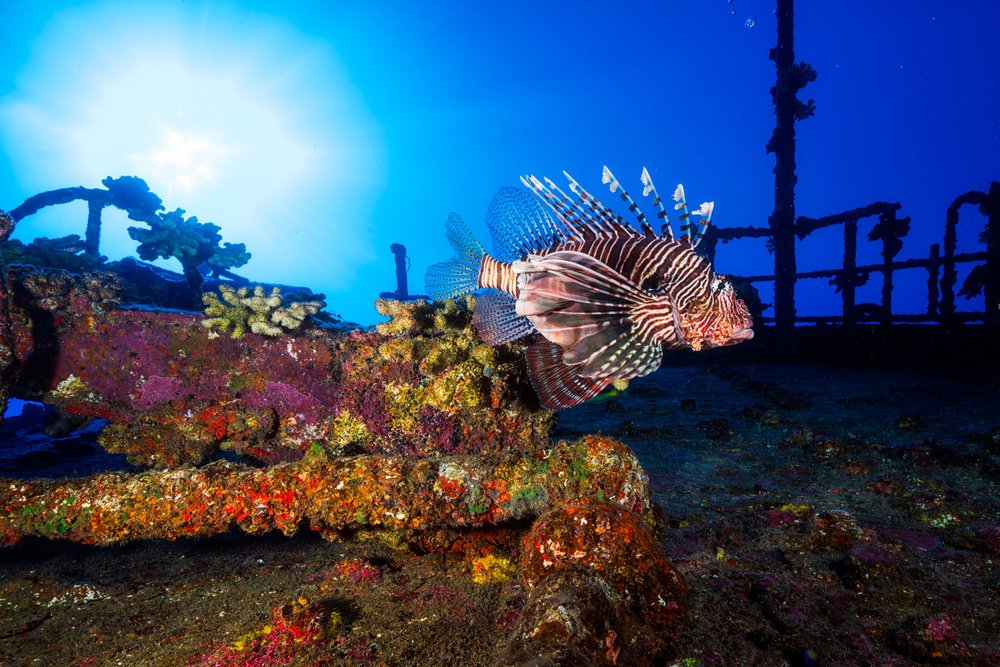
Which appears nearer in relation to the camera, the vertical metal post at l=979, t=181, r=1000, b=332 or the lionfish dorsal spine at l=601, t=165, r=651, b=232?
the lionfish dorsal spine at l=601, t=165, r=651, b=232

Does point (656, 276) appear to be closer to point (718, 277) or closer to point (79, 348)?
point (718, 277)

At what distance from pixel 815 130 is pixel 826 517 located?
246262mm

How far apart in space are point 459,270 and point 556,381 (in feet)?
5.68

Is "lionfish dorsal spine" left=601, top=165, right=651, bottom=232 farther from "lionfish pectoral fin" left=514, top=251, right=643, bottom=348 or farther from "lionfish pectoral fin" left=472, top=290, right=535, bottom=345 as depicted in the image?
"lionfish pectoral fin" left=472, top=290, right=535, bottom=345

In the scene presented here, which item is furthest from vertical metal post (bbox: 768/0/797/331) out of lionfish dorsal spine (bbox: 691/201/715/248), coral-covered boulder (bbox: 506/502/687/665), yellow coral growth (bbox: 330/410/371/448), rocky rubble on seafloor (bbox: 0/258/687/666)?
coral-covered boulder (bbox: 506/502/687/665)

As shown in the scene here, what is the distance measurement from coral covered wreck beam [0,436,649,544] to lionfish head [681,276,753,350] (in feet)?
3.27

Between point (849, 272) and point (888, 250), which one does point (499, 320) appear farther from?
point (888, 250)

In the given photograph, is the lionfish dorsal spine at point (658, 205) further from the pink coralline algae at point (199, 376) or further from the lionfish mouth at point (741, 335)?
the pink coralline algae at point (199, 376)

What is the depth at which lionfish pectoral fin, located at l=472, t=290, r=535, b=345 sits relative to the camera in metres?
3.62

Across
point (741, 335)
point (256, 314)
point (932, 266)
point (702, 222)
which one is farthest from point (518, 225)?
point (932, 266)

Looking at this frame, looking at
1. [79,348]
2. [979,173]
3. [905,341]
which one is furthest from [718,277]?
[979,173]

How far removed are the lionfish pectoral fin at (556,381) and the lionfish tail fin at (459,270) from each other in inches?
47.9

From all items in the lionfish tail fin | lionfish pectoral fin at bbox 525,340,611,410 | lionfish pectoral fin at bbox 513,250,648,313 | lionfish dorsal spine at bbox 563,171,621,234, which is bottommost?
lionfish pectoral fin at bbox 525,340,611,410

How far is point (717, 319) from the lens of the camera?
10.0ft
